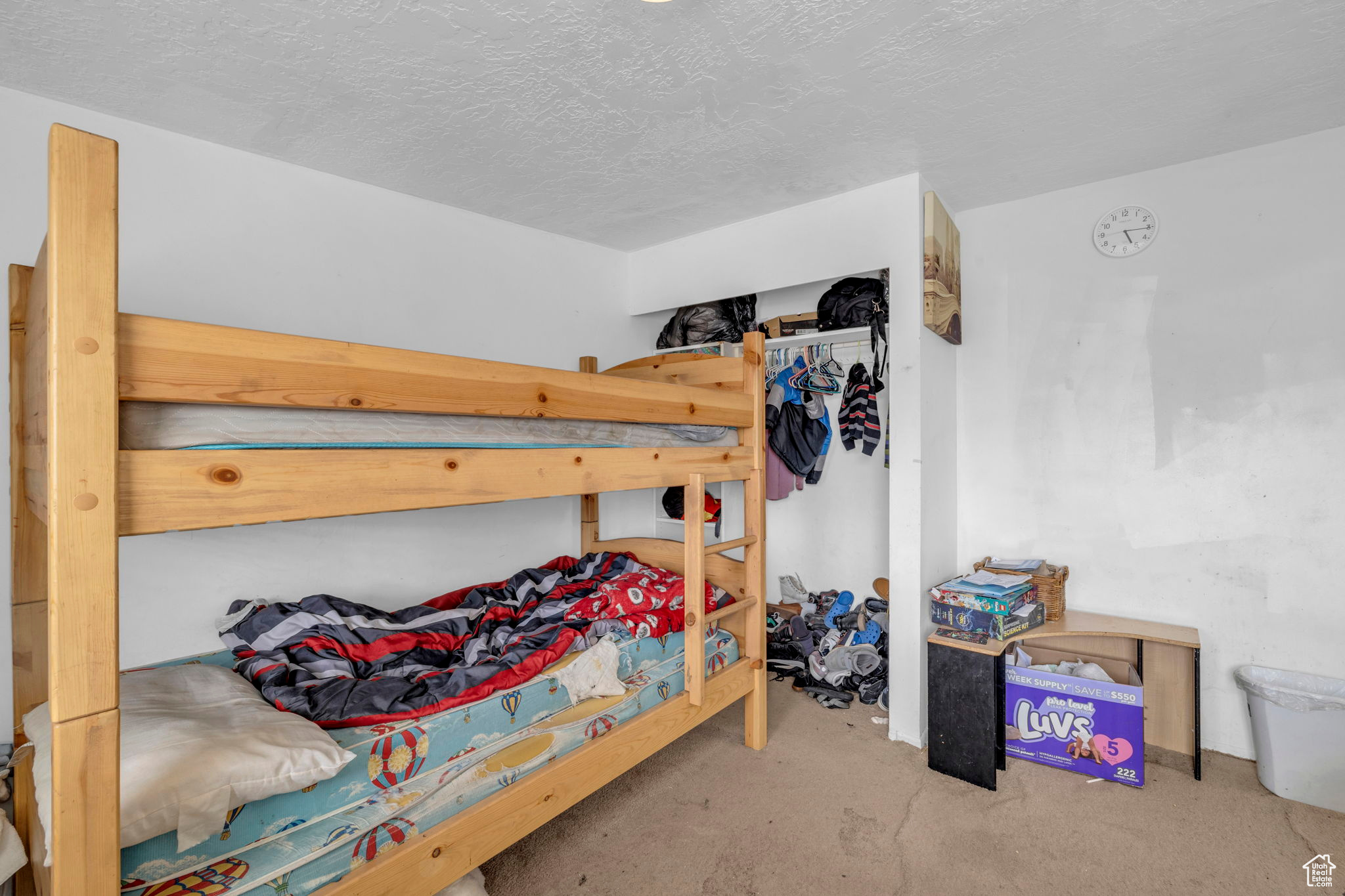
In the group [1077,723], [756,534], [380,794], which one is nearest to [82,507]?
[380,794]

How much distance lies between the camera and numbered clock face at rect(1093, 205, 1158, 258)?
8.61 feet

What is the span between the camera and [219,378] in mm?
1104

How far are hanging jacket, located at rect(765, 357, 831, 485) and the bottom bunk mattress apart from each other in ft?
5.90

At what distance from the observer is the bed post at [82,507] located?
0.91 m

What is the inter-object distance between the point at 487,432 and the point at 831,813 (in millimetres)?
1744

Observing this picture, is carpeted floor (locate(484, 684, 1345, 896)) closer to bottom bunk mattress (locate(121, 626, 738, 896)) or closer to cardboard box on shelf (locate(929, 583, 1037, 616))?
bottom bunk mattress (locate(121, 626, 738, 896))

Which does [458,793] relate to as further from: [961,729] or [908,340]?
[908,340]

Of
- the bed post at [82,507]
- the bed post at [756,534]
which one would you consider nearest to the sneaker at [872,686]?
the bed post at [756,534]

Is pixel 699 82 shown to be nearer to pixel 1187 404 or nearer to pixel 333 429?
pixel 333 429

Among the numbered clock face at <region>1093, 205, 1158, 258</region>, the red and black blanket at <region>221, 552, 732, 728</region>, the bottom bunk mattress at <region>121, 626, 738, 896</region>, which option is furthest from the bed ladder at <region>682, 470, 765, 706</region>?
the numbered clock face at <region>1093, 205, 1158, 258</region>

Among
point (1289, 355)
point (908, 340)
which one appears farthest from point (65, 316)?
point (1289, 355)

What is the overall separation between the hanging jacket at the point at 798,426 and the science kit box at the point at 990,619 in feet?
3.79

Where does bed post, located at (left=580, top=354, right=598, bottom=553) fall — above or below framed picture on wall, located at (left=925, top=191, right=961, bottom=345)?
below

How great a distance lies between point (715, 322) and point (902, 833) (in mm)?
2640
